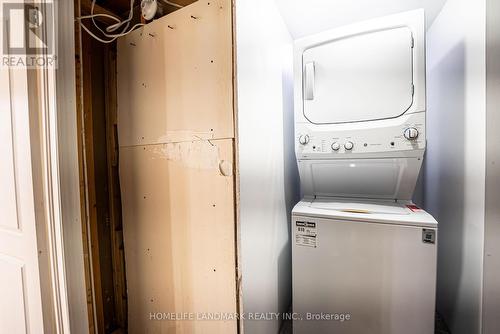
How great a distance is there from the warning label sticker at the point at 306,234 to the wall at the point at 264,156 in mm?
141

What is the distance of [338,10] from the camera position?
143 centimetres

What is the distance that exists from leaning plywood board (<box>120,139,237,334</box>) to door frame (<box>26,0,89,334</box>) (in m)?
0.33

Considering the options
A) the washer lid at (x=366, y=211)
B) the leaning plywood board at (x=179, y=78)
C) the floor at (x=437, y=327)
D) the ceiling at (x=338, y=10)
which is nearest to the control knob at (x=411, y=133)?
the washer lid at (x=366, y=211)

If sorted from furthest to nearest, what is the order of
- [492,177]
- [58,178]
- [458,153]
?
[458,153]
[492,177]
[58,178]

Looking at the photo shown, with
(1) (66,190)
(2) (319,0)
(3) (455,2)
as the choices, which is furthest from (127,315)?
(3) (455,2)

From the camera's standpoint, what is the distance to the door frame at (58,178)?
0.85 meters

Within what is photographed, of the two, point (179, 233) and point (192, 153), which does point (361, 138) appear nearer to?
point (192, 153)

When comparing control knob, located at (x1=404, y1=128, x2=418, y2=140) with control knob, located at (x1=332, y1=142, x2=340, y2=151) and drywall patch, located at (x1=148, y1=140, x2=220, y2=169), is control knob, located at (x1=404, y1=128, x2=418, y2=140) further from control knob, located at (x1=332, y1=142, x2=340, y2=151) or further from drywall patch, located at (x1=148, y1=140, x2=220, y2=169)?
drywall patch, located at (x1=148, y1=140, x2=220, y2=169)

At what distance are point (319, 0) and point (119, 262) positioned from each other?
214cm

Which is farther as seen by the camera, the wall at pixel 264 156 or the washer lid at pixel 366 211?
the washer lid at pixel 366 211

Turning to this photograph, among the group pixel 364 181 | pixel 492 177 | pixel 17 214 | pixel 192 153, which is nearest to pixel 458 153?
pixel 492 177

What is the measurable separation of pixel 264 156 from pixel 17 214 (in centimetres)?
117

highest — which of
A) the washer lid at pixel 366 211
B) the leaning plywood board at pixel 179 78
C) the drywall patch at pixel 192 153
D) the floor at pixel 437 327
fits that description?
the leaning plywood board at pixel 179 78

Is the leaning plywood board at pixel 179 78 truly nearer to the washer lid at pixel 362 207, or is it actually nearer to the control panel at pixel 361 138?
the control panel at pixel 361 138
